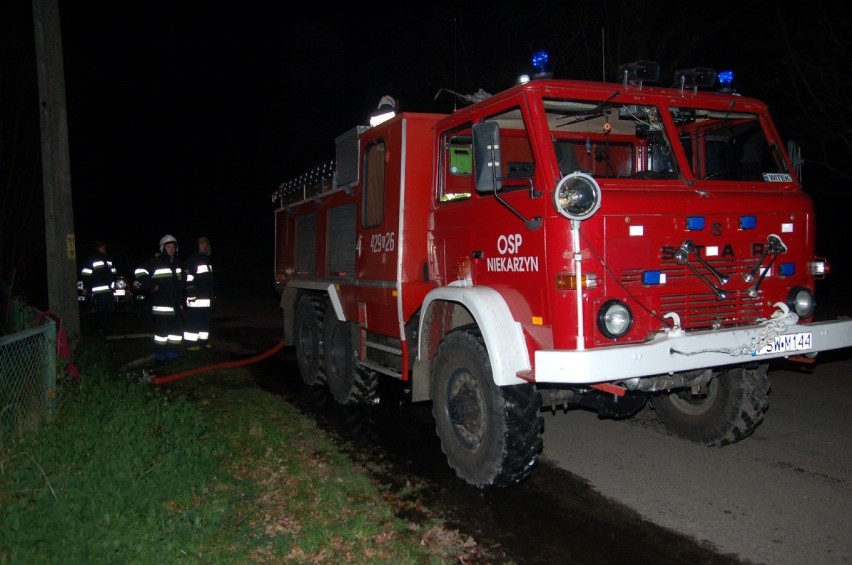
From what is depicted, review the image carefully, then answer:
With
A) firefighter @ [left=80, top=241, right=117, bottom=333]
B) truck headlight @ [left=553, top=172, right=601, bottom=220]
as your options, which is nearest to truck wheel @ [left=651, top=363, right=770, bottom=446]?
truck headlight @ [left=553, top=172, right=601, bottom=220]

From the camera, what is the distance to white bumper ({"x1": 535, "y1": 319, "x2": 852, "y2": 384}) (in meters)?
4.23

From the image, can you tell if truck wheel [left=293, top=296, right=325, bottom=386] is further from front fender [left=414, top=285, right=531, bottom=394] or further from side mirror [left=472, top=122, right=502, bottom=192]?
side mirror [left=472, top=122, right=502, bottom=192]

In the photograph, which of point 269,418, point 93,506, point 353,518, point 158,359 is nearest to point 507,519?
point 353,518

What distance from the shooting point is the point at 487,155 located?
15.7 feet

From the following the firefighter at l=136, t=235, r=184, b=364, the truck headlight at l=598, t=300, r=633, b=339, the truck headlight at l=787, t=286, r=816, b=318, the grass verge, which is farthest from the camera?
the firefighter at l=136, t=235, r=184, b=364

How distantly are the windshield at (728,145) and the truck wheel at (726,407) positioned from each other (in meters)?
1.53

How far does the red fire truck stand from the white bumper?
0.04 ft

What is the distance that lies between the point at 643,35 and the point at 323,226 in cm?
1018

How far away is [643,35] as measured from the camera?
1530cm

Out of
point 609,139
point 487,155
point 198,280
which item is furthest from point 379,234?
point 198,280

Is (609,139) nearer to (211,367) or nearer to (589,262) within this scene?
(589,262)

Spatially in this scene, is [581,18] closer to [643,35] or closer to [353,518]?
[643,35]

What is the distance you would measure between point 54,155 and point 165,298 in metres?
2.48

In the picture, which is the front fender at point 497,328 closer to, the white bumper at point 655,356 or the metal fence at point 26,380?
the white bumper at point 655,356
